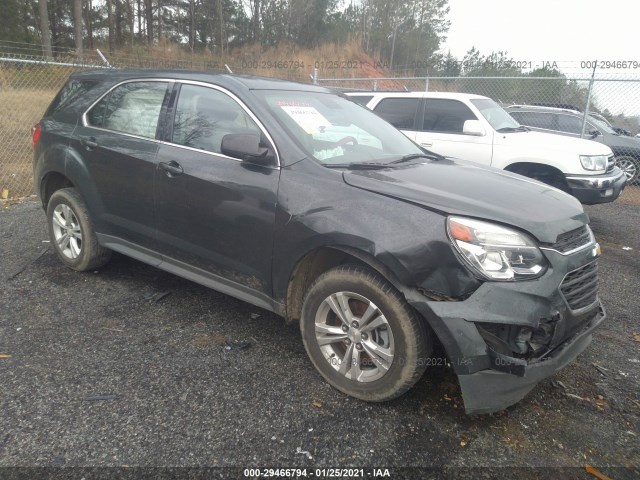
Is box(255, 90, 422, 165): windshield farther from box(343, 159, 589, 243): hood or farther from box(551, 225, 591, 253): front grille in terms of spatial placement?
box(551, 225, 591, 253): front grille

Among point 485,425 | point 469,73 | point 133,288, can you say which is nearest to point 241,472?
point 485,425

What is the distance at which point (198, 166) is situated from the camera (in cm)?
305

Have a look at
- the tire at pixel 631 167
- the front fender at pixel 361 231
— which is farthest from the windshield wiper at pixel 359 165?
the tire at pixel 631 167

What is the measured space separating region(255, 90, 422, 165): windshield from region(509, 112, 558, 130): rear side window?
835 cm

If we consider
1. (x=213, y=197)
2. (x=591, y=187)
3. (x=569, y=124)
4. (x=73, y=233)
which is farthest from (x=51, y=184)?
(x=569, y=124)

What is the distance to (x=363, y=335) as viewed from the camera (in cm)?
247

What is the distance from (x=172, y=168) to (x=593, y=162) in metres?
5.85

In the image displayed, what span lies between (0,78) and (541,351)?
35.3 feet

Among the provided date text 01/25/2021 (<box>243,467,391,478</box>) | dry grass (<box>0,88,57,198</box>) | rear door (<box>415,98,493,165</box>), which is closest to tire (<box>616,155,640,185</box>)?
rear door (<box>415,98,493,165</box>)

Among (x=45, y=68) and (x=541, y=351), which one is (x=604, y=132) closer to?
(x=541, y=351)

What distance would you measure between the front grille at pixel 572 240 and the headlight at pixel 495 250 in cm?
18

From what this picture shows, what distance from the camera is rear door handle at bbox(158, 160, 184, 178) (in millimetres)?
3127

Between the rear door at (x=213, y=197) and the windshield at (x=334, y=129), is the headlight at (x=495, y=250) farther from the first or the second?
the rear door at (x=213, y=197)

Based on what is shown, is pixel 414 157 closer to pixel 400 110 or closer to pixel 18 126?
pixel 400 110
